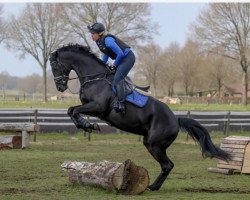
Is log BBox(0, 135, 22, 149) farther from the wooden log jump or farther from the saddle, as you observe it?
the saddle

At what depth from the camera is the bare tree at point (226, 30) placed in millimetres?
53062

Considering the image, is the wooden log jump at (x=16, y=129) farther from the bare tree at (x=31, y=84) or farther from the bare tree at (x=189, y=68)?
the bare tree at (x=31, y=84)

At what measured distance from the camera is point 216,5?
54125mm

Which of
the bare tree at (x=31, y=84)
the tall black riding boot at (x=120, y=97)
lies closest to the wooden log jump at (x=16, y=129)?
the tall black riding boot at (x=120, y=97)

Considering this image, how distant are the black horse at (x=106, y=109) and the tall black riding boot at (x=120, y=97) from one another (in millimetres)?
92

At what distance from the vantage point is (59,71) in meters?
9.69

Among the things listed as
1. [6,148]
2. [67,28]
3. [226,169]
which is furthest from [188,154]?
[67,28]

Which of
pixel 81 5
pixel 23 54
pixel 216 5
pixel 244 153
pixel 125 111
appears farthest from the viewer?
pixel 23 54

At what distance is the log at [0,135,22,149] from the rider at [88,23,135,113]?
874 centimetres

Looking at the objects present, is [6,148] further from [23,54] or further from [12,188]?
[23,54]

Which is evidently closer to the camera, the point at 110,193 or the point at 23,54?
the point at 110,193

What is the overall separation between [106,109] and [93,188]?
5.21ft

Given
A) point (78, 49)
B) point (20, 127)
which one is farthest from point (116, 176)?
point (20, 127)

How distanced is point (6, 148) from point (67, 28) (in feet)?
106
